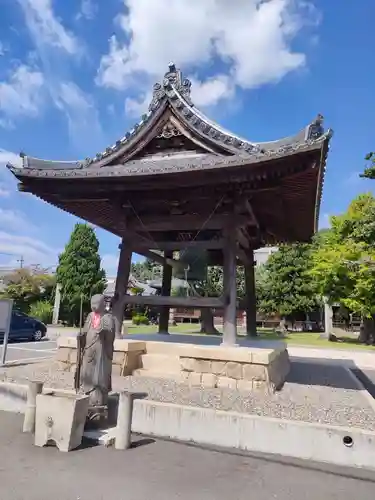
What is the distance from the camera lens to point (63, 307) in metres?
33.6

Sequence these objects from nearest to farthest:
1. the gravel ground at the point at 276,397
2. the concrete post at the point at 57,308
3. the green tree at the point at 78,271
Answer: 1. the gravel ground at the point at 276,397
2. the green tree at the point at 78,271
3. the concrete post at the point at 57,308

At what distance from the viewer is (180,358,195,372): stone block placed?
25.4 ft

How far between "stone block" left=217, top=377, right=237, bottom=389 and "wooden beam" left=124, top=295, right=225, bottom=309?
156 centimetres

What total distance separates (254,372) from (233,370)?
0.43 m

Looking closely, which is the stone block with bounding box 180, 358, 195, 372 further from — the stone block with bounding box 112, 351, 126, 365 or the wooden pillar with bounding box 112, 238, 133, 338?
the wooden pillar with bounding box 112, 238, 133, 338

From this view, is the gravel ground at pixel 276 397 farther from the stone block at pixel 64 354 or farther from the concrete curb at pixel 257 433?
the concrete curb at pixel 257 433

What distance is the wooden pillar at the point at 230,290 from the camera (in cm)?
805

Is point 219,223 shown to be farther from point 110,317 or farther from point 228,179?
point 110,317

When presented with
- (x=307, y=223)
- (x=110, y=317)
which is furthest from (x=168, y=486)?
(x=307, y=223)

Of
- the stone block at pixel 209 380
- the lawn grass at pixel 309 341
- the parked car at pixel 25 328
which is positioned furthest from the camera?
the lawn grass at pixel 309 341

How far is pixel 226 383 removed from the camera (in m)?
7.33

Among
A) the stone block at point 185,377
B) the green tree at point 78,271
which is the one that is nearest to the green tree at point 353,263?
the stone block at point 185,377

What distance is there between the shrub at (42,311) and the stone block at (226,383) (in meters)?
29.2

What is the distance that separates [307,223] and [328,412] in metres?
6.40
